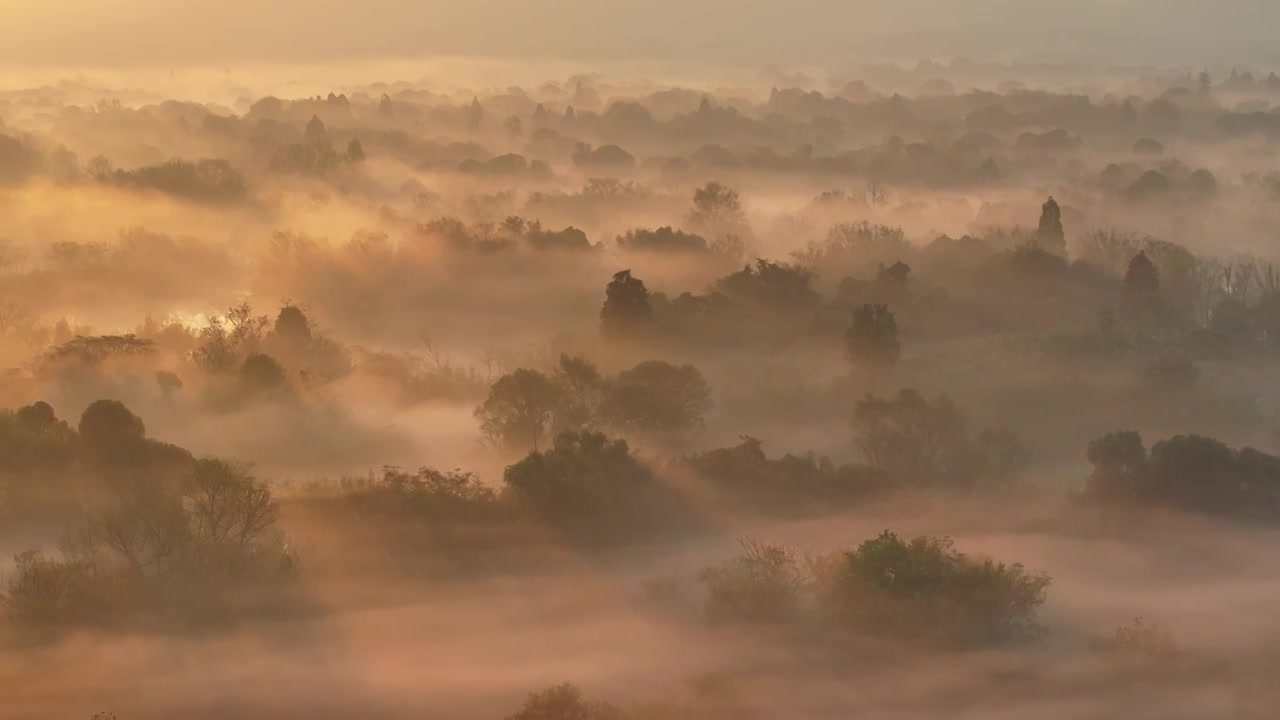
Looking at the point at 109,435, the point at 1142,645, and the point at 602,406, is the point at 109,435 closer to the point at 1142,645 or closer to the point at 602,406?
the point at 602,406

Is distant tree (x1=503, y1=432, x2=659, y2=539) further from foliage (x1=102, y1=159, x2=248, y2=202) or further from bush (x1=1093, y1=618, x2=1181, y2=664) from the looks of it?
foliage (x1=102, y1=159, x2=248, y2=202)

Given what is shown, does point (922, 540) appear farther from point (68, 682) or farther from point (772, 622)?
point (68, 682)

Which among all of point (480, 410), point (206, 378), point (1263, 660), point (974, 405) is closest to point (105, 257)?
point (206, 378)

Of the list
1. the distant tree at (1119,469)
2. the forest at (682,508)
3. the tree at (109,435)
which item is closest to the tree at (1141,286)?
the forest at (682,508)

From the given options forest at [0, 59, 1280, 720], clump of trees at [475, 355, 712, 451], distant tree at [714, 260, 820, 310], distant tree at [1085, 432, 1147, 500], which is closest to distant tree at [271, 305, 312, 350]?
forest at [0, 59, 1280, 720]

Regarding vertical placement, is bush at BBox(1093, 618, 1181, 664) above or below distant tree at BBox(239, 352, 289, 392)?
below

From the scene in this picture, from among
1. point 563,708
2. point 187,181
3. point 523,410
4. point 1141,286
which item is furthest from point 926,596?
point 187,181
